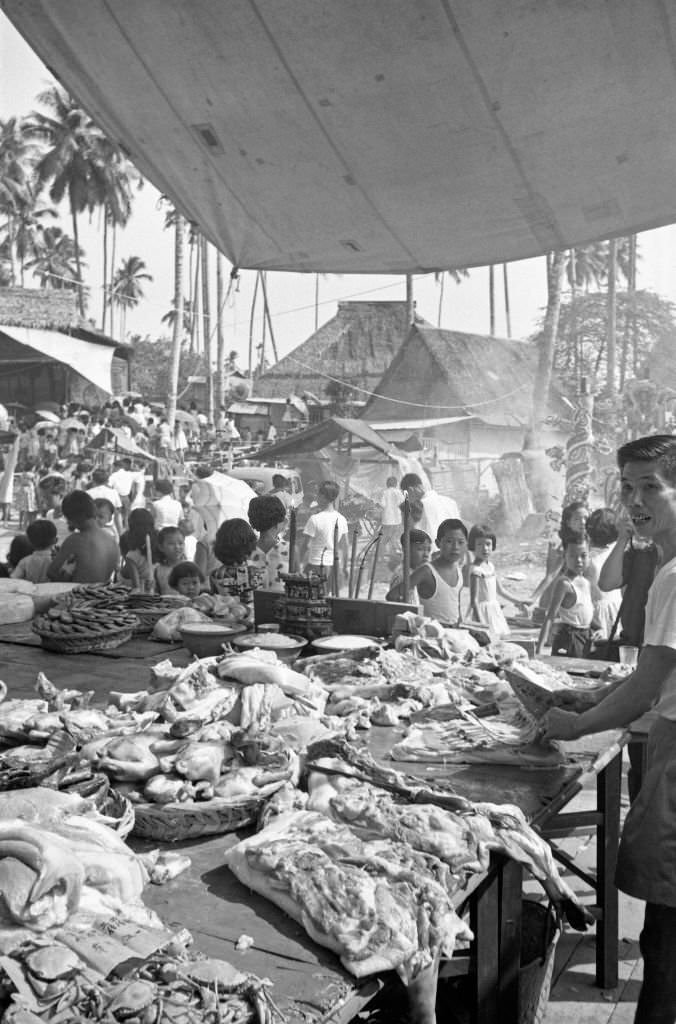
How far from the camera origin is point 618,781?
143 inches

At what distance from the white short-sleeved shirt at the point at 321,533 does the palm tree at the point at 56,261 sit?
41.4 meters

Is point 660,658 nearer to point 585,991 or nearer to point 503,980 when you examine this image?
point 503,980

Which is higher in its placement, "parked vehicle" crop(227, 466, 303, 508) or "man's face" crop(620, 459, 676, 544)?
"parked vehicle" crop(227, 466, 303, 508)

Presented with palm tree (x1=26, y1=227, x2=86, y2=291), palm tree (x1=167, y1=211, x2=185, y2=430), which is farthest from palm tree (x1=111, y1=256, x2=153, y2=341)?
palm tree (x1=167, y1=211, x2=185, y2=430)

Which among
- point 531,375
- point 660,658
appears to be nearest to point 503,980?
point 660,658

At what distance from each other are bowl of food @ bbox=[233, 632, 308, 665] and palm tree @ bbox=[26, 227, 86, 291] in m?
45.0

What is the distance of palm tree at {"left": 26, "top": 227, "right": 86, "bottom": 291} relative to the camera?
46.9m

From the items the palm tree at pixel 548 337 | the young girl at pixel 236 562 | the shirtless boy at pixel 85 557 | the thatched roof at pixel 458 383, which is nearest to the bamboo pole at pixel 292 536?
the young girl at pixel 236 562

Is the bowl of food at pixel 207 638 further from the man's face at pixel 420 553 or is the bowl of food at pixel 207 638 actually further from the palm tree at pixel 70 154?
the palm tree at pixel 70 154

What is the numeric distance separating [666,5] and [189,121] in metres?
2.33

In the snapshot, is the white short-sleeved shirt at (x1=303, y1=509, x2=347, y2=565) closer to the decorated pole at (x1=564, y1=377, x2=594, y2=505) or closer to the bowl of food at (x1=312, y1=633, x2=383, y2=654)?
the bowl of food at (x1=312, y1=633, x2=383, y2=654)

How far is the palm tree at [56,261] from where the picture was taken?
4692 centimetres

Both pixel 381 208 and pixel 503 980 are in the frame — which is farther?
pixel 381 208

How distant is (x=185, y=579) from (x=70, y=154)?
38.0 meters
